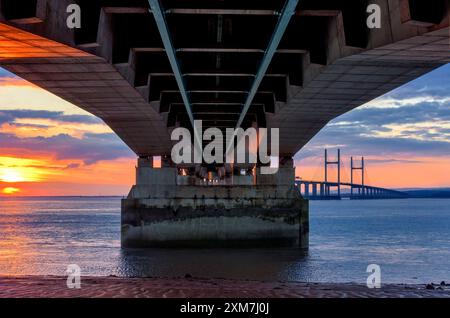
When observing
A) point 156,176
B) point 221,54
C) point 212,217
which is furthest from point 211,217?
point 221,54

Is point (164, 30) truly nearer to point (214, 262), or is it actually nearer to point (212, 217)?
point (214, 262)

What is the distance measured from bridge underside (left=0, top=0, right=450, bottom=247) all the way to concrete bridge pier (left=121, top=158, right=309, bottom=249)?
876 centimetres

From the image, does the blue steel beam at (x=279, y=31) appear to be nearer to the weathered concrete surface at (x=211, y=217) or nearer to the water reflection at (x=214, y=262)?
the water reflection at (x=214, y=262)

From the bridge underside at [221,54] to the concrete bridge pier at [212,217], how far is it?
28.7ft

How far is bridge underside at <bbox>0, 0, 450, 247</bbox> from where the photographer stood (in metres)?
10.4

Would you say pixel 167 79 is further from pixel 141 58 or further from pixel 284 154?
pixel 284 154

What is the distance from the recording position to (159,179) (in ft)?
117

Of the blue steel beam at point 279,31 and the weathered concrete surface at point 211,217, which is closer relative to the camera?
the blue steel beam at point 279,31

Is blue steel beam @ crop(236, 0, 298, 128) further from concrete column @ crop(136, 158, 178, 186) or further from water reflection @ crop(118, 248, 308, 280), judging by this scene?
concrete column @ crop(136, 158, 178, 186)

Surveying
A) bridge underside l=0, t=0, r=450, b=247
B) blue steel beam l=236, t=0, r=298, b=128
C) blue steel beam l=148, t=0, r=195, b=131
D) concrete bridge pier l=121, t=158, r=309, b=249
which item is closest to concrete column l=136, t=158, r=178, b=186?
concrete bridge pier l=121, t=158, r=309, b=249

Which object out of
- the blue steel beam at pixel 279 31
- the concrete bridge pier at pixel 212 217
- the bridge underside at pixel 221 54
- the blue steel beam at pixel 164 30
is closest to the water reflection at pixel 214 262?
the concrete bridge pier at pixel 212 217

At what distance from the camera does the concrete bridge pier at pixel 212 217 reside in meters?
34.6

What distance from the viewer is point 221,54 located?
52.1 feet

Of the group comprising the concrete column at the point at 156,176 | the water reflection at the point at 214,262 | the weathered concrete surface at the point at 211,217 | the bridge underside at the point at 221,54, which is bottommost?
the water reflection at the point at 214,262
